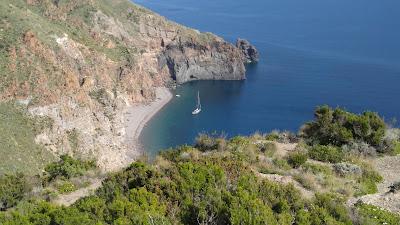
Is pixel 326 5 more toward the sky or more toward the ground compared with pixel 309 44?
more toward the sky

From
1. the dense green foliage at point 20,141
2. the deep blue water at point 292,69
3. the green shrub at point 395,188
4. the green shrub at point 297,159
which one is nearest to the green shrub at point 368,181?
the green shrub at point 395,188

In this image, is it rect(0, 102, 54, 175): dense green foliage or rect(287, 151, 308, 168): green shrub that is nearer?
rect(287, 151, 308, 168): green shrub

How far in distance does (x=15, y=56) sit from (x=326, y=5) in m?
143

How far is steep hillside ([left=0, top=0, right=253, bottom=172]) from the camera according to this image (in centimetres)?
6738

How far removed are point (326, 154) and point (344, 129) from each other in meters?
3.09

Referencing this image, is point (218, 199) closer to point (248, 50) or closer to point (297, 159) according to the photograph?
point (297, 159)

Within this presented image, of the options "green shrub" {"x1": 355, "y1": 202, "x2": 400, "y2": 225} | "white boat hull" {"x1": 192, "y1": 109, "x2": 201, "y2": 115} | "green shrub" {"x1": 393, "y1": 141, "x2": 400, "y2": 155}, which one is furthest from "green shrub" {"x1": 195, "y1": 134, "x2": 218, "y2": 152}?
"white boat hull" {"x1": 192, "y1": 109, "x2": 201, "y2": 115}

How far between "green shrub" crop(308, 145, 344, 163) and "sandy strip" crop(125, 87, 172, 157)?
6037cm

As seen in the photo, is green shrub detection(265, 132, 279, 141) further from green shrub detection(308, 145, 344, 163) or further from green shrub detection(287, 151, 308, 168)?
green shrub detection(287, 151, 308, 168)

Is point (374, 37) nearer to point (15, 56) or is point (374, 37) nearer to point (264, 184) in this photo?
point (15, 56)

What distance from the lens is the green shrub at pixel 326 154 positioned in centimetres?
2130

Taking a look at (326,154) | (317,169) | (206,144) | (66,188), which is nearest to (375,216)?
(317,169)

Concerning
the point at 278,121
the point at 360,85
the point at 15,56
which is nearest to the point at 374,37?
the point at 360,85

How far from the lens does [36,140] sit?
205ft
